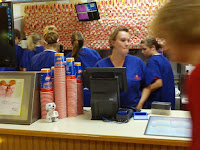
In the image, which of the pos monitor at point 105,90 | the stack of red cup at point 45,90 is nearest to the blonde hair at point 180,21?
the pos monitor at point 105,90

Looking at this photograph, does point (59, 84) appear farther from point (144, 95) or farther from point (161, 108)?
point (144, 95)

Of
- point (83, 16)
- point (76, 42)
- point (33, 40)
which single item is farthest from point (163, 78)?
point (33, 40)

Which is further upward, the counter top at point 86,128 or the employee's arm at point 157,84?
the employee's arm at point 157,84

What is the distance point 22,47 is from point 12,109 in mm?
2831

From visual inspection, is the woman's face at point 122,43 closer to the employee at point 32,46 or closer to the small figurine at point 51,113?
the small figurine at point 51,113

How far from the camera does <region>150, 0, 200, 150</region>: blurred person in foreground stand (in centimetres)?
71

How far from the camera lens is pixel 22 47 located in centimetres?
470

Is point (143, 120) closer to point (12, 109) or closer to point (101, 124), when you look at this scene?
point (101, 124)

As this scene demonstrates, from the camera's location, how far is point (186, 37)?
773 mm

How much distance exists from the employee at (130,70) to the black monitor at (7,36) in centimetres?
103

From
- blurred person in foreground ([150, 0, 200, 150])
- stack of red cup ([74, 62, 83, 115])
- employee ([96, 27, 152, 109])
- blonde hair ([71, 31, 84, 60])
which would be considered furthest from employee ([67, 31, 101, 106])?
blurred person in foreground ([150, 0, 200, 150])

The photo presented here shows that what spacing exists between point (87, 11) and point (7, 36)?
8.01 feet

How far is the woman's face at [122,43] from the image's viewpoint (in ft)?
9.21

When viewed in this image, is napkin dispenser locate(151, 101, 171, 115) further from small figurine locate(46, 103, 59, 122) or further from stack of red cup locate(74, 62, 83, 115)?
small figurine locate(46, 103, 59, 122)
